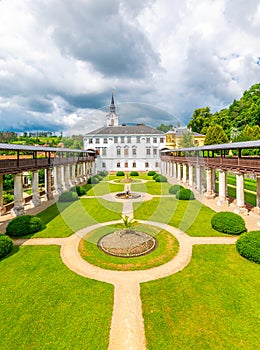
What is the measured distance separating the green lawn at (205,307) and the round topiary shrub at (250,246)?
359 mm

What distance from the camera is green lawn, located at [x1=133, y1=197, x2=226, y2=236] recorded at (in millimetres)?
18250

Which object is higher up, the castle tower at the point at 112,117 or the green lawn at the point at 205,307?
the castle tower at the point at 112,117

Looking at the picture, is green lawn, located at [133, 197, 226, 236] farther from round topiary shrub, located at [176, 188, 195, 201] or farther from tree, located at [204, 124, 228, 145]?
tree, located at [204, 124, 228, 145]

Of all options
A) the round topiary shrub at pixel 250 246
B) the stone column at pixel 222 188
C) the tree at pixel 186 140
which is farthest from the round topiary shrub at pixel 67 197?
the tree at pixel 186 140

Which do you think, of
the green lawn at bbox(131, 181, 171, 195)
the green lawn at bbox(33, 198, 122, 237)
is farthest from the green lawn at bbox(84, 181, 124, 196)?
the green lawn at bbox(33, 198, 122, 237)

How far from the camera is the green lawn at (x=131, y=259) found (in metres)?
12.6

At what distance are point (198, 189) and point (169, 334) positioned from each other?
2795 cm

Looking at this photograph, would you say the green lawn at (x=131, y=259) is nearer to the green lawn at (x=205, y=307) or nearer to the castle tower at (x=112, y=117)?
the green lawn at (x=205, y=307)

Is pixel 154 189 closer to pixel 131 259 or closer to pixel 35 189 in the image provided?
pixel 35 189

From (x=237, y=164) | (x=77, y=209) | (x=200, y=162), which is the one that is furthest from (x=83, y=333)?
(x=200, y=162)

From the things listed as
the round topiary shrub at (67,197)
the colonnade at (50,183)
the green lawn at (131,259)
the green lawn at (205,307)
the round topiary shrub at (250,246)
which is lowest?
the green lawn at (205,307)

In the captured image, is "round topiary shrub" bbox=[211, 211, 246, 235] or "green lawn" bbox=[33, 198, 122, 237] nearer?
"round topiary shrub" bbox=[211, 211, 246, 235]

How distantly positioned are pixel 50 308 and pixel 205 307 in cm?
650

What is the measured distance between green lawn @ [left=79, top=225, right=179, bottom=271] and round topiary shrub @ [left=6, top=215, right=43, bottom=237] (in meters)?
4.48
